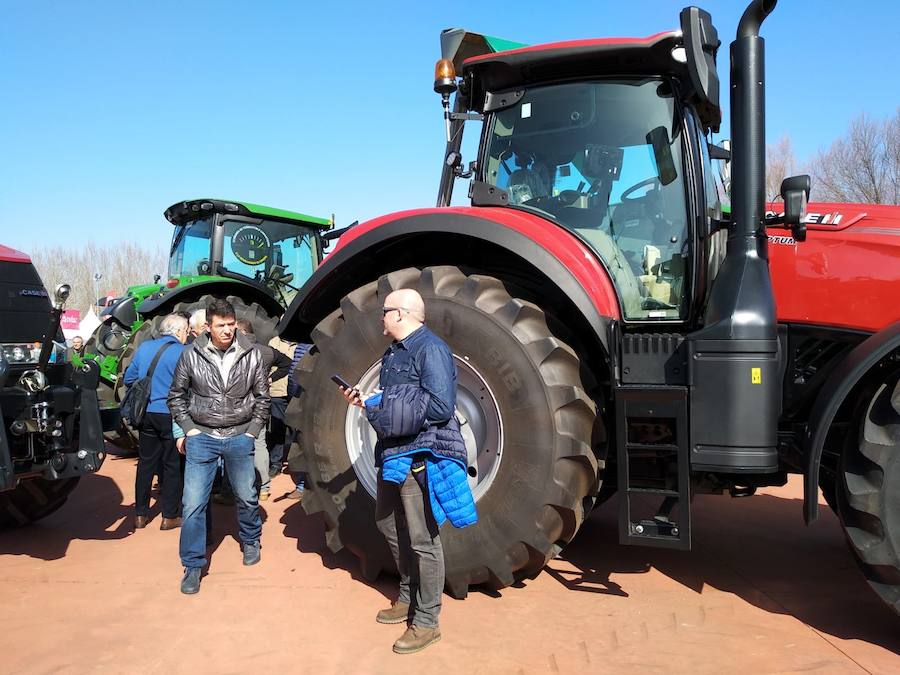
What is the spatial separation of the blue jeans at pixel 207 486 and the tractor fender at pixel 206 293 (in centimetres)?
400

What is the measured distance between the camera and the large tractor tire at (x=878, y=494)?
2914mm

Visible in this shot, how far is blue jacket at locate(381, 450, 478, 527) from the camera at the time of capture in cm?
312

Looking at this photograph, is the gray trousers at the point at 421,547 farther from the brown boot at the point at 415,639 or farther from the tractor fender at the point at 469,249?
the tractor fender at the point at 469,249

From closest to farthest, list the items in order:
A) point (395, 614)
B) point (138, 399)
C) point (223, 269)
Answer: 1. point (395, 614)
2. point (138, 399)
3. point (223, 269)

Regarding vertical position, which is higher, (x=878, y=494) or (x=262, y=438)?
(x=878, y=494)

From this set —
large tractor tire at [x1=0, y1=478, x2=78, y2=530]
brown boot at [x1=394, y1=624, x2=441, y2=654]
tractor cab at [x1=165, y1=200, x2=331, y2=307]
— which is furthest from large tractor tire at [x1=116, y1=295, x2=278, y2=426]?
brown boot at [x1=394, y1=624, x2=441, y2=654]

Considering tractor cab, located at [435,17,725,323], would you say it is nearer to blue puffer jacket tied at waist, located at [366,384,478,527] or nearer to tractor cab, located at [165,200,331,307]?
blue puffer jacket tied at waist, located at [366,384,478,527]

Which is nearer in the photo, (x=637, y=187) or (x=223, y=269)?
(x=637, y=187)

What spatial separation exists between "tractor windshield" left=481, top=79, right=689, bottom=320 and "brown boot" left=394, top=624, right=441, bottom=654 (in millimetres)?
1721

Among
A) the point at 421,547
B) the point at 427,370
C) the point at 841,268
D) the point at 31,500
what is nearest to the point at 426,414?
the point at 427,370

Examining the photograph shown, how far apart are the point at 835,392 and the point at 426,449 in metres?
1.68

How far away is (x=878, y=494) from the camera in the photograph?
115 inches

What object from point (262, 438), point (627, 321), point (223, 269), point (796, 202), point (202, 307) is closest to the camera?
point (796, 202)

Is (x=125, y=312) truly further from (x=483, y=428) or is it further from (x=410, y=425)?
(x=410, y=425)
